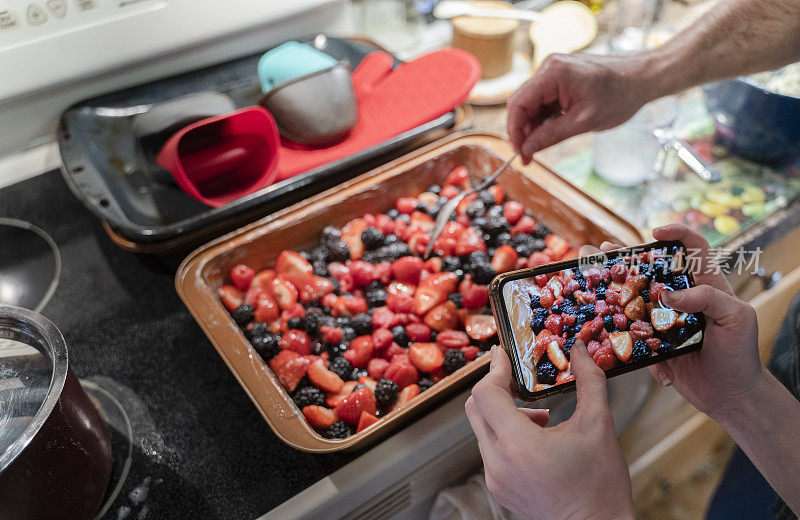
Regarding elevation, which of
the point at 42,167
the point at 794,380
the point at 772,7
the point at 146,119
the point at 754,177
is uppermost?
the point at 772,7

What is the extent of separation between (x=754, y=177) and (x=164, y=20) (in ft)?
4.32

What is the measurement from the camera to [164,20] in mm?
1224

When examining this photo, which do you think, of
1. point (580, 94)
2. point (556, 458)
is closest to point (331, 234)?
point (580, 94)

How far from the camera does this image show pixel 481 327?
929mm

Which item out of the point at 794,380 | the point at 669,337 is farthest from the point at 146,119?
the point at 794,380

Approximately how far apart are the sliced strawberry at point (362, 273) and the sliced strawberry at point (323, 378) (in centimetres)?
20

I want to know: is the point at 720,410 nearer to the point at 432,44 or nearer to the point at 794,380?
the point at 794,380

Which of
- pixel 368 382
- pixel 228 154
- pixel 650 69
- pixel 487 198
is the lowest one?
pixel 368 382

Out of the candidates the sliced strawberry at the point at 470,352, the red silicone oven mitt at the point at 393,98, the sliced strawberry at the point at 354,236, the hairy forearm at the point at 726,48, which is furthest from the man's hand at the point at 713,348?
the red silicone oven mitt at the point at 393,98

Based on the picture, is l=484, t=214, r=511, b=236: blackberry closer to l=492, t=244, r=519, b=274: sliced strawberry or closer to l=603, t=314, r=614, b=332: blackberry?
l=492, t=244, r=519, b=274: sliced strawberry

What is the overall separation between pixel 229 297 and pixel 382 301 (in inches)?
10.7

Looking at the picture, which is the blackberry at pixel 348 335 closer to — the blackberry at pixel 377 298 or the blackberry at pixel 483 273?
the blackberry at pixel 377 298

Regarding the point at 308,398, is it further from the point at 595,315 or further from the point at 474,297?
the point at 595,315

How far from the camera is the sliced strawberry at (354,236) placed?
43.1 inches
